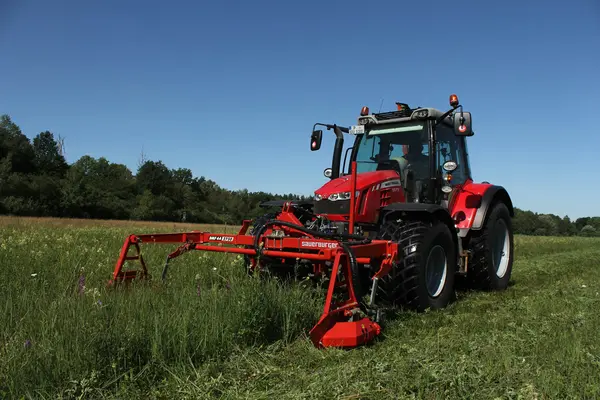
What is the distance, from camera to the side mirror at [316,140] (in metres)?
6.27

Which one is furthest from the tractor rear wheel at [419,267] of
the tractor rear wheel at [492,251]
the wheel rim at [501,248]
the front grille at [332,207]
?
the wheel rim at [501,248]

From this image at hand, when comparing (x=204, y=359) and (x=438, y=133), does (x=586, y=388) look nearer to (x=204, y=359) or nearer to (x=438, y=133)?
(x=204, y=359)

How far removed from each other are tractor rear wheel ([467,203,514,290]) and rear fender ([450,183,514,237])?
263 millimetres

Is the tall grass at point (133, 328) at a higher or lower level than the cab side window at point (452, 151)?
lower

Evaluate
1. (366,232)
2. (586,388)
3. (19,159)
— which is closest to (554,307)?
(366,232)

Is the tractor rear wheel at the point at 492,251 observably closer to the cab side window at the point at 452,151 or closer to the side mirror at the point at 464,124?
the cab side window at the point at 452,151

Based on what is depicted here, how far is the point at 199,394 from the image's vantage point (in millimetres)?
2611

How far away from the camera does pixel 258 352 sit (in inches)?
132

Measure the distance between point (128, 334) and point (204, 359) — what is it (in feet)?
1.76

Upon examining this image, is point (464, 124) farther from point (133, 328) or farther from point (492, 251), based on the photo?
point (133, 328)

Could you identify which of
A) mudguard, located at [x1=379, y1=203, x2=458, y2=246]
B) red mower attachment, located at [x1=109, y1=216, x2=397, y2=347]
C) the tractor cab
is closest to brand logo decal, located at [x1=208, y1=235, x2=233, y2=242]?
red mower attachment, located at [x1=109, y1=216, x2=397, y2=347]

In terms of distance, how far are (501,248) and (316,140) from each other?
12.1 ft

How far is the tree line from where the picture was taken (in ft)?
148

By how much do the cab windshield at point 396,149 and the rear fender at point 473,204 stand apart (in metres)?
0.88
